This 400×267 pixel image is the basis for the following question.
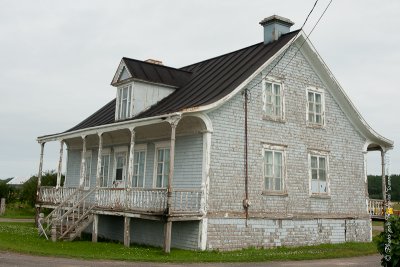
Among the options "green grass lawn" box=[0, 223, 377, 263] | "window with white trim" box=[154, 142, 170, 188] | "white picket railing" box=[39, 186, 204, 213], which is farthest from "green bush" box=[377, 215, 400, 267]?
"window with white trim" box=[154, 142, 170, 188]

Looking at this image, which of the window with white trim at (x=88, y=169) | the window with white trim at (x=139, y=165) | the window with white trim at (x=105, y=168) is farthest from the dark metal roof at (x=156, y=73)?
the window with white trim at (x=88, y=169)

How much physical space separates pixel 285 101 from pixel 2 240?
1189 cm

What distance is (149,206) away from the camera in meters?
15.5

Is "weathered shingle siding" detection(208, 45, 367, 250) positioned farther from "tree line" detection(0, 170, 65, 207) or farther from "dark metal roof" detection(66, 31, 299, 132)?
"tree line" detection(0, 170, 65, 207)

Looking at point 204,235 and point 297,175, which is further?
point 297,175

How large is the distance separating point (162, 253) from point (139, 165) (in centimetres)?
533

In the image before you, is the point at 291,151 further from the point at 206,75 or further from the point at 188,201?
the point at 188,201

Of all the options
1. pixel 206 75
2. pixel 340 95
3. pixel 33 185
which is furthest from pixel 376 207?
pixel 33 185

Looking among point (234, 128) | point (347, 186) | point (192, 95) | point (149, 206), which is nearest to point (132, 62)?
point (192, 95)

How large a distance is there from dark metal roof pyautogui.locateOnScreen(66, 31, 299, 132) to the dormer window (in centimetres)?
65

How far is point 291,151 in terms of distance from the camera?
60.9 ft

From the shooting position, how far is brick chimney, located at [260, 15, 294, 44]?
19.8 metres

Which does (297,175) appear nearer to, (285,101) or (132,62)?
(285,101)

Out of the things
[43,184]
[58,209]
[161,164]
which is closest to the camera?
[161,164]
